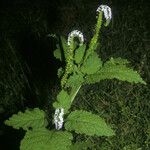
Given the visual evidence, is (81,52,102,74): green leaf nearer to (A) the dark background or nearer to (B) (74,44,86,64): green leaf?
(B) (74,44,86,64): green leaf

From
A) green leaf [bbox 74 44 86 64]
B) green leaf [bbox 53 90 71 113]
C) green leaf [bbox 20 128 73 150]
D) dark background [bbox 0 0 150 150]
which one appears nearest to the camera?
green leaf [bbox 20 128 73 150]

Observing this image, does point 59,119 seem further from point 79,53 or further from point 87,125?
point 79,53

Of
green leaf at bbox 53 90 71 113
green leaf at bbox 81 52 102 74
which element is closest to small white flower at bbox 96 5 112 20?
green leaf at bbox 81 52 102 74

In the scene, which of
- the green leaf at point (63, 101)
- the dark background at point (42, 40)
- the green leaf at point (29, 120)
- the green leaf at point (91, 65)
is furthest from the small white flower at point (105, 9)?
the dark background at point (42, 40)

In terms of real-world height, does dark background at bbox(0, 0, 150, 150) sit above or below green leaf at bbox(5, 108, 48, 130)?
above

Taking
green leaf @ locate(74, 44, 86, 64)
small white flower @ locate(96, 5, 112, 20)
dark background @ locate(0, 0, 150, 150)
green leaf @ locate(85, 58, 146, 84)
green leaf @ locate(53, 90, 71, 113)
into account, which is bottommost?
green leaf @ locate(53, 90, 71, 113)

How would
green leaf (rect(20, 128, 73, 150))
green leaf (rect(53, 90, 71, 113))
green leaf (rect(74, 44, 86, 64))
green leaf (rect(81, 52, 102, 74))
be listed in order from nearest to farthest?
green leaf (rect(20, 128, 73, 150)), green leaf (rect(53, 90, 71, 113)), green leaf (rect(81, 52, 102, 74)), green leaf (rect(74, 44, 86, 64))

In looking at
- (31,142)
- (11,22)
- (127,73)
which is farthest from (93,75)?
(11,22)
